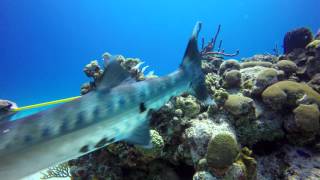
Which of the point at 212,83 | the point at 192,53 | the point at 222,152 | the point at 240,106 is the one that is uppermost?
the point at 212,83

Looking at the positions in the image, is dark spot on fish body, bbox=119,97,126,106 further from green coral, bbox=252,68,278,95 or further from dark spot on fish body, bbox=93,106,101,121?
green coral, bbox=252,68,278,95

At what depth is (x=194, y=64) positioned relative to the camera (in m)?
4.50

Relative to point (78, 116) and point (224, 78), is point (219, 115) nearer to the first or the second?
point (224, 78)

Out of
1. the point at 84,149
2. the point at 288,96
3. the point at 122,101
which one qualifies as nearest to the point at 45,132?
the point at 84,149

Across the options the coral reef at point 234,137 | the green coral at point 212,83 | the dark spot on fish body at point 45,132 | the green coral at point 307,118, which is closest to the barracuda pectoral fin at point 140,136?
the dark spot on fish body at point 45,132

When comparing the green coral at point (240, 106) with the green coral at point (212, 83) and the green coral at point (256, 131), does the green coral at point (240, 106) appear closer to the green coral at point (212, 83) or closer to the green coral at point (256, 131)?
the green coral at point (256, 131)

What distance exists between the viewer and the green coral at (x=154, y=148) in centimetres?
504

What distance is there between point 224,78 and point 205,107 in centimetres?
132

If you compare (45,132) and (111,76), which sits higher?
(111,76)

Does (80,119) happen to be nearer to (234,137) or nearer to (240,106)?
(234,137)

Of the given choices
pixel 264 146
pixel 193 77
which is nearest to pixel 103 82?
pixel 193 77

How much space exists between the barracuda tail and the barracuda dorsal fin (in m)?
1.34

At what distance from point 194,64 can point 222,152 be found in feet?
5.01

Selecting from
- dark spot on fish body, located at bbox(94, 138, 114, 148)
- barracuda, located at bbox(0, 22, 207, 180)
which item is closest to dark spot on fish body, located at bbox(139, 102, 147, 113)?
barracuda, located at bbox(0, 22, 207, 180)
